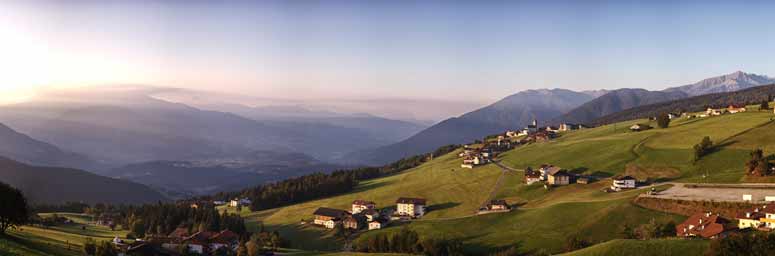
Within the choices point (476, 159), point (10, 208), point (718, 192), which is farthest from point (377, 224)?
point (10, 208)

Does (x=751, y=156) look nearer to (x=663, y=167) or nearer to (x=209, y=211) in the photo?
(x=663, y=167)

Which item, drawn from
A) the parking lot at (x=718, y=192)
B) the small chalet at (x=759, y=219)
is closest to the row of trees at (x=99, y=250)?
the small chalet at (x=759, y=219)

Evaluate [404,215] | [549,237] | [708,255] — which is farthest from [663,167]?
[708,255]

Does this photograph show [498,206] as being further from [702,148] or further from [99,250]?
[99,250]

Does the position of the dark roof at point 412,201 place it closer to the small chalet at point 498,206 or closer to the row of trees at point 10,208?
the small chalet at point 498,206

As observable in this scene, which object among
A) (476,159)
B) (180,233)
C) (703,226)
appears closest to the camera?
(703,226)

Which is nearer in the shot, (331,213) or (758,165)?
(758,165)
